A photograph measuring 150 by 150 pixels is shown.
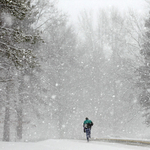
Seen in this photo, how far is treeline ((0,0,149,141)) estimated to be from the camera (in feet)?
56.3

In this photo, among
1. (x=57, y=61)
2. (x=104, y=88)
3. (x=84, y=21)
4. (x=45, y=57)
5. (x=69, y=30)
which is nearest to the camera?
(x=45, y=57)

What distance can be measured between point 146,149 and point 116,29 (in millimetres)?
23208

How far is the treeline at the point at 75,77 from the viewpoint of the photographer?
17.2m

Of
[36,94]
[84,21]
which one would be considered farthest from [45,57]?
[84,21]

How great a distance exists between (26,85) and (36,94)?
1223mm

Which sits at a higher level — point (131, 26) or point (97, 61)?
point (97, 61)

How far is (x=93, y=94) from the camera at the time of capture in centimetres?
3344

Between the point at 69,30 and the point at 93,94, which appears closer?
the point at 69,30

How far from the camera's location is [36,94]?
1895 cm

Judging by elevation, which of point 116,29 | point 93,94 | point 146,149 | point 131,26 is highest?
point 116,29

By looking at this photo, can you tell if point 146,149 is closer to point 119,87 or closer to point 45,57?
point 45,57

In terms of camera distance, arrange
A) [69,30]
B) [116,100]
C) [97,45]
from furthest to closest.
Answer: [97,45] < [116,100] < [69,30]

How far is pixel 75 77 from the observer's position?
31062 millimetres

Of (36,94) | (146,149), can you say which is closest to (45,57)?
(36,94)
